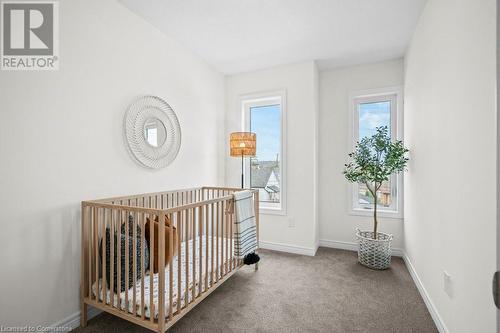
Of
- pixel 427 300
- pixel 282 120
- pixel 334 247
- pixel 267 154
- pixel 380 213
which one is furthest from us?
pixel 267 154

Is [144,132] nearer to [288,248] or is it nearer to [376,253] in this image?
[288,248]

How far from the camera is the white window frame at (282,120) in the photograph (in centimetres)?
320

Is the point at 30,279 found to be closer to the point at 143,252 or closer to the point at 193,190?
the point at 143,252

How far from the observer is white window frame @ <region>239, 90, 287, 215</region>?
320 centimetres

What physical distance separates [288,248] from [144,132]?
2208mm

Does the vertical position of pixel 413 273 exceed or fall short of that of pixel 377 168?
it falls short

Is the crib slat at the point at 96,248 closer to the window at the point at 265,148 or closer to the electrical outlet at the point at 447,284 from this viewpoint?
the window at the point at 265,148

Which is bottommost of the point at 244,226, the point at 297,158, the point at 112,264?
the point at 112,264

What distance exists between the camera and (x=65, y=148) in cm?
164

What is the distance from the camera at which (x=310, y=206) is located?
3.05 m

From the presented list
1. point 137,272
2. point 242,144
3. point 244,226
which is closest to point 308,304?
point 244,226

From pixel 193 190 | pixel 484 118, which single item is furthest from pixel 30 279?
pixel 484 118

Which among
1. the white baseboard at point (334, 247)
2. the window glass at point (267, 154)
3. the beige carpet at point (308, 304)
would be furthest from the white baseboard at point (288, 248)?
the window glass at point (267, 154)

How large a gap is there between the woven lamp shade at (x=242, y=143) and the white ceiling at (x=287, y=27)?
96cm
